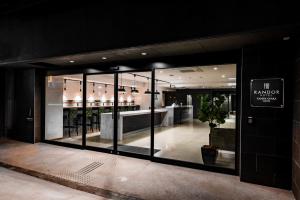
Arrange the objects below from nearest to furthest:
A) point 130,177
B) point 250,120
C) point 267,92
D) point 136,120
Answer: point 267,92 < point 250,120 < point 130,177 < point 136,120

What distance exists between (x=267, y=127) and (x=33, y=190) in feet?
Result: 14.1

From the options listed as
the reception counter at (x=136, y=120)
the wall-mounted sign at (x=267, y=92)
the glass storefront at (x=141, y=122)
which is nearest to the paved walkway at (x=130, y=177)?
the glass storefront at (x=141, y=122)

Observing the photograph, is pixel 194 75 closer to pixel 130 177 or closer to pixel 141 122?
pixel 141 122

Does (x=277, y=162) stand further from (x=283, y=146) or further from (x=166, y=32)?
(x=166, y=32)

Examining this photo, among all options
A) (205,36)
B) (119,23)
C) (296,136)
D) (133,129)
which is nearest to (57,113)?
(133,129)

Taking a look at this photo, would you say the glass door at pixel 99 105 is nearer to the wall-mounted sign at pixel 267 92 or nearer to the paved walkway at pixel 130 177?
the paved walkway at pixel 130 177

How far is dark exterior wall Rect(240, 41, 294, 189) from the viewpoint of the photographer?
357cm

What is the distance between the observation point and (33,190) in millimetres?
3365

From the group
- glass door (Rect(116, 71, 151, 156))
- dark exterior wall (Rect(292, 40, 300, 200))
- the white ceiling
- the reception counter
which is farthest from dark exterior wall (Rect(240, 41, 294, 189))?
the reception counter

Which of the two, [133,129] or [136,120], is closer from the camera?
[133,129]

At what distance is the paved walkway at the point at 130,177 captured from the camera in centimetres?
331

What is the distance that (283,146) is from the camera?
3.59 meters

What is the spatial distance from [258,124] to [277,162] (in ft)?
2.39

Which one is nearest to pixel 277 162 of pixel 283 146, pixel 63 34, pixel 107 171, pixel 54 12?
pixel 283 146
